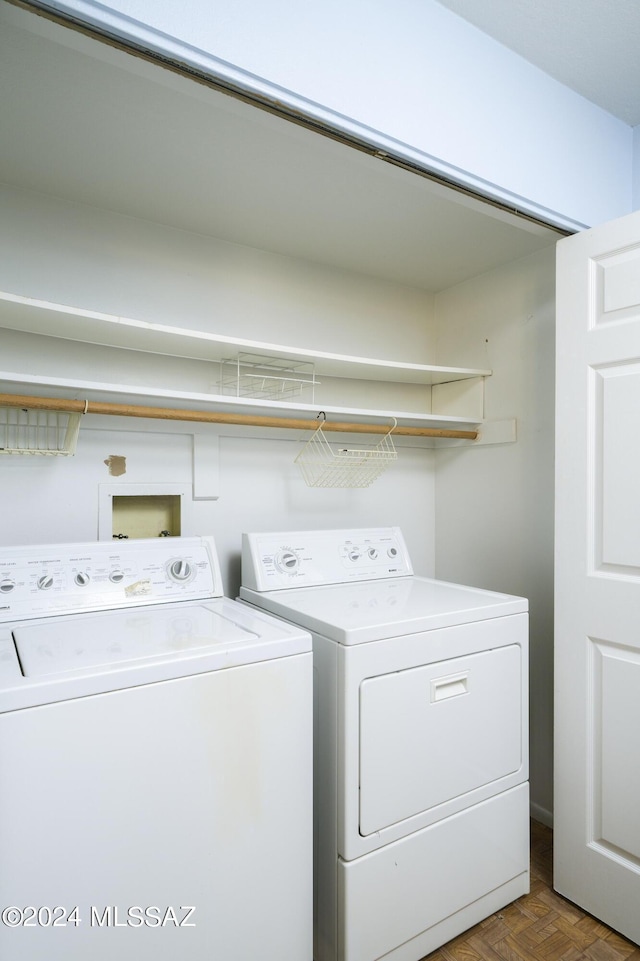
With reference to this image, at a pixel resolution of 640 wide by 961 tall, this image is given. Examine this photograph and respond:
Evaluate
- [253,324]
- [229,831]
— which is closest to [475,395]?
[253,324]

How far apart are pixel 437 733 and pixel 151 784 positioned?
0.81m

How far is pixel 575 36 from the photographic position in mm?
1443

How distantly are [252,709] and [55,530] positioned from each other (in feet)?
3.20

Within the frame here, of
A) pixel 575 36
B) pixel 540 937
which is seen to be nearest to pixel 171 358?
pixel 575 36

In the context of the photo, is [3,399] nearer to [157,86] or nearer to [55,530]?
[55,530]

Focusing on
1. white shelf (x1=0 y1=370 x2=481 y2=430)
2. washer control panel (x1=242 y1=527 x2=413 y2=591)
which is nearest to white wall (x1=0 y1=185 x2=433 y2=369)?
white shelf (x1=0 y1=370 x2=481 y2=430)

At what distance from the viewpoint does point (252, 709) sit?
1261mm

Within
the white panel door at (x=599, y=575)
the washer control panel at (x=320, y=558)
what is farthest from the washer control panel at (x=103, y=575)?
the white panel door at (x=599, y=575)

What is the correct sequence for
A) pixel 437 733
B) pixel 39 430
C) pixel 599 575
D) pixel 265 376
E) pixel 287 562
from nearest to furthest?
pixel 437 733
pixel 599 575
pixel 39 430
pixel 287 562
pixel 265 376

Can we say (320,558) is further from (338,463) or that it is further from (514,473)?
(514,473)

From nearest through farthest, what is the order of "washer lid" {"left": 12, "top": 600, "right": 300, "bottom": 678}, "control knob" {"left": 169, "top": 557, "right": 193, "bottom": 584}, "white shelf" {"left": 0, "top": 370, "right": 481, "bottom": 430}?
"washer lid" {"left": 12, "top": 600, "right": 300, "bottom": 678} → "white shelf" {"left": 0, "top": 370, "right": 481, "bottom": 430} → "control knob" {"left": 169, "top": 557, "right": 193, "bottom": 584}

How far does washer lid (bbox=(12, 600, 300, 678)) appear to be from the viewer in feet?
3.77

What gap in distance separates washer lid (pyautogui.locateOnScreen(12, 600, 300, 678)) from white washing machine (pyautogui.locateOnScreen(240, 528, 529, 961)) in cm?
23

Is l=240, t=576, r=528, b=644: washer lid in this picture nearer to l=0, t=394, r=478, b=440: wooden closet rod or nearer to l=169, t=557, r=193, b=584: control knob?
l=169, t=557, r=193, b=584: control knob
